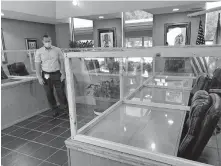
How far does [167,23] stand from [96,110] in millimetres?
3668

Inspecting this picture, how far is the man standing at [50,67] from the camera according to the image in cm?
296

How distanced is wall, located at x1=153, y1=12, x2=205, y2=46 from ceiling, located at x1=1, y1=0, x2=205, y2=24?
23cm

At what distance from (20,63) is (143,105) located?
3.07 m

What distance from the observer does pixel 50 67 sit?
2996 millimetres

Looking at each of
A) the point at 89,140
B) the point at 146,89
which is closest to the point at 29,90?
the point at 146,89

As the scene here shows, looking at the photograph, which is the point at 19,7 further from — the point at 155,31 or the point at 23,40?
the point at 155,31

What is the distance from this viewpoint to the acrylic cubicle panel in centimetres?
91

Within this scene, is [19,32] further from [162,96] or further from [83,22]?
[162,96]

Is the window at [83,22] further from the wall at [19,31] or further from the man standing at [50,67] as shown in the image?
the man standing at [50,67]

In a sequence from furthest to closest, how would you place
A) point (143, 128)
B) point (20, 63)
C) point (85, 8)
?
point (85, 8), point (20, 63), point (143, 128)

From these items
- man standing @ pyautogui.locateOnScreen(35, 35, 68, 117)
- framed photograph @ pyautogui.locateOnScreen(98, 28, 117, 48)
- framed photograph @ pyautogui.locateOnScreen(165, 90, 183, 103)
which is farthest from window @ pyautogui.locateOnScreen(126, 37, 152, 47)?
framed photograph @ pyautogui.locateOnScreen(165, 90, 183, 103)

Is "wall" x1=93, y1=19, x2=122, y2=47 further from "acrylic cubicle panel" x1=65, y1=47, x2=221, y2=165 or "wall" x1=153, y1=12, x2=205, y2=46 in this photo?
"acrylic cubicle panel" x1=65, y1=47, x2=221, y2=165

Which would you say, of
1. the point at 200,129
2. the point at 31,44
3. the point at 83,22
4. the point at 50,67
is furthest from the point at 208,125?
the point at 31,44

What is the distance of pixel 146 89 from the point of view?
2.57 meters
